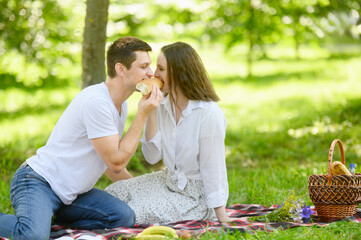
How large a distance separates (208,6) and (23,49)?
5104 mm

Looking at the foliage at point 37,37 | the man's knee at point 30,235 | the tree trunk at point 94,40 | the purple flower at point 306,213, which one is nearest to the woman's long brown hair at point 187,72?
the purple flower at point 306,213

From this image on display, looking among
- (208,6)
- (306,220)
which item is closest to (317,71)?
(208,6)

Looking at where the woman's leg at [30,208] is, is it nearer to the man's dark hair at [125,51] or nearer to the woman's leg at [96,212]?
the woman's leg at [96,212]

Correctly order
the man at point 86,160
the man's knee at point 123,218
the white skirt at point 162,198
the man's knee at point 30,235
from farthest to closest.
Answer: the white skirt at point 162,198 < the man's knee at point 123,218 < the man at point 86,160 < the man's knee at point 30,235

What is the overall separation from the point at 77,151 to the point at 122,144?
387mm

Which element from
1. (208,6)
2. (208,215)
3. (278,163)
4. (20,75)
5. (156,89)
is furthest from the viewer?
(208,6)

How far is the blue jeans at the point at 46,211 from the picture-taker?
3.30m

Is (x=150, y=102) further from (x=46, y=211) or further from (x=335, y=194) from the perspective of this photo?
(x=335, y=194)

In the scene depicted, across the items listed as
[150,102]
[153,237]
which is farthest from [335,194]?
[150,102]

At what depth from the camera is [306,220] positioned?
3.70 m

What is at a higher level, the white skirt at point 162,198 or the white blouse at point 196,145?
the white blouse at point 196,145

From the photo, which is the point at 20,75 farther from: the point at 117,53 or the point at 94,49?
the point at 117,53

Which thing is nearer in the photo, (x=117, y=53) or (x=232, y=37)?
(x=117, y=53)

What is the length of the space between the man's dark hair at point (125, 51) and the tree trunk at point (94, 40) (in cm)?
203
